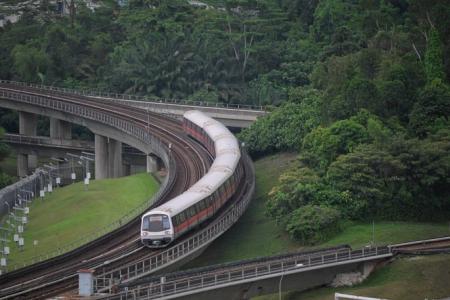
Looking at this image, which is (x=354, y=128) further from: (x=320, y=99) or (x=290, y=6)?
(x=290, y=6)

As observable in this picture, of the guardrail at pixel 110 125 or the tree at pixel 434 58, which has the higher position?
the tree at pixel 434 58

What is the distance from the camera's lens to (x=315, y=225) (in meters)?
90.9

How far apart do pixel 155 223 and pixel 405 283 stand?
15772 millimetres

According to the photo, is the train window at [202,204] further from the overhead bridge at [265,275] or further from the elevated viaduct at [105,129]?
the elevated viaduct at [105,129]

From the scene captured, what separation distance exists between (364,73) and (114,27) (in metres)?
66.9

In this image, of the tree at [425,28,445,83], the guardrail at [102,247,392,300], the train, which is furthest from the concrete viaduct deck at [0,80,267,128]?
the guardrail at [102,247,392,300]

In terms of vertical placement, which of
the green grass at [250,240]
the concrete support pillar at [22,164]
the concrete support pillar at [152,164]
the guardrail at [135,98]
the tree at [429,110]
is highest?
the tree at [429,110]

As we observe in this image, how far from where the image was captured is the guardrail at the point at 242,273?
70562 mm

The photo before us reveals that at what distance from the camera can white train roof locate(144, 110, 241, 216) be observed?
3413 inches

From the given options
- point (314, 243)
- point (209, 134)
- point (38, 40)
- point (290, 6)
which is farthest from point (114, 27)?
point (314, 243)

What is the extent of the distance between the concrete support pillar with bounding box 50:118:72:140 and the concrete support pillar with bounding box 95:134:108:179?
35.9 feet

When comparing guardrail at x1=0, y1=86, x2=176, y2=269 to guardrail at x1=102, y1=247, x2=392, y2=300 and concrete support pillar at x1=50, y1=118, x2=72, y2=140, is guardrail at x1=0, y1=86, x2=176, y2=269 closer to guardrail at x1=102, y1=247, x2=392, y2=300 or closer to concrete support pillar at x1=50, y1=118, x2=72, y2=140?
concrete support pillar at x1=50, y1=118, x2=72, y2=140

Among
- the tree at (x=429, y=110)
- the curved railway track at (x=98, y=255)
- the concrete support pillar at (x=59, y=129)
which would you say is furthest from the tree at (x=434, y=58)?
the concrete support pillar at (x=59, y=129)

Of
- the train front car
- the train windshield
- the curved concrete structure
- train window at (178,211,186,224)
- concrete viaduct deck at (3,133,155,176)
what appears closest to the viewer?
the train front car
